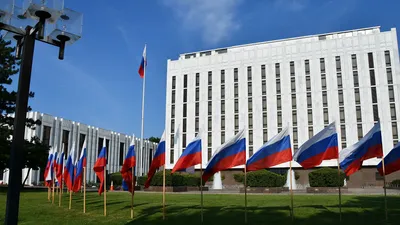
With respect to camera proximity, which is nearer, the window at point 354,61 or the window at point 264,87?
the window at point 354,61

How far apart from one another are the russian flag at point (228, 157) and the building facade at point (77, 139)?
145 ft

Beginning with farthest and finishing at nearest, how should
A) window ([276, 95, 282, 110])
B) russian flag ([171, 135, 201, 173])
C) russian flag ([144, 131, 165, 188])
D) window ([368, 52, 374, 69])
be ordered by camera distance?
window ([276, 95, 282, 110])
window ([368, 52, 374, 69])
russian flag ([144, 131, 165, 188])
russian flag ([171, 135, 201, 173])

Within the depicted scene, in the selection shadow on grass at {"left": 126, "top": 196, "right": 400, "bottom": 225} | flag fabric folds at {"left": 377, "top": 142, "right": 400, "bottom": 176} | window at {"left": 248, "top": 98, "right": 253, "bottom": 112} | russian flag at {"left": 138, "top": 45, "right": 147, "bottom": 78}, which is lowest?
shadow on grass at {"left": 126, "top": 196, "right": 400, "bottom": 225}

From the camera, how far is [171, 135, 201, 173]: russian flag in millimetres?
14289

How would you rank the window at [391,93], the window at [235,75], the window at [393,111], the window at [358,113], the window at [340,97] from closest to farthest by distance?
the window at [393,111] → the window at [391,93] → the window at [358,113] → the window at [340,97] → the window at [235,75]

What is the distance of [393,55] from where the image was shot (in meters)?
58.4

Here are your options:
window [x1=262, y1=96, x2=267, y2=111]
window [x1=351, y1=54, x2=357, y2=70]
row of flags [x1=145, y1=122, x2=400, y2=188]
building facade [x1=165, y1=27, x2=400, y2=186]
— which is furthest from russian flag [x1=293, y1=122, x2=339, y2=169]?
window [x1=351, y1=54, x2=357, y2=70]

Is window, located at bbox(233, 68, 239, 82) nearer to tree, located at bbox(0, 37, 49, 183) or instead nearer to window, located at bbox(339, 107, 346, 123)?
window, located at bbox(339, 107, 346, 123)

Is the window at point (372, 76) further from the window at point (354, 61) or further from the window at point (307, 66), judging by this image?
the window at point (307, 66)

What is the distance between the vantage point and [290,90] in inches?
2510

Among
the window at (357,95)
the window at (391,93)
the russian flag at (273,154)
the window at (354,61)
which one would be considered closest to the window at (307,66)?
the window at (354,61)

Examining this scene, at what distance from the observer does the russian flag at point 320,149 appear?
13453mm

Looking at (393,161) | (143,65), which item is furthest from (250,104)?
(393,161)

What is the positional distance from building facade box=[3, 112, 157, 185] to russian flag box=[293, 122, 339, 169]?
151ft
